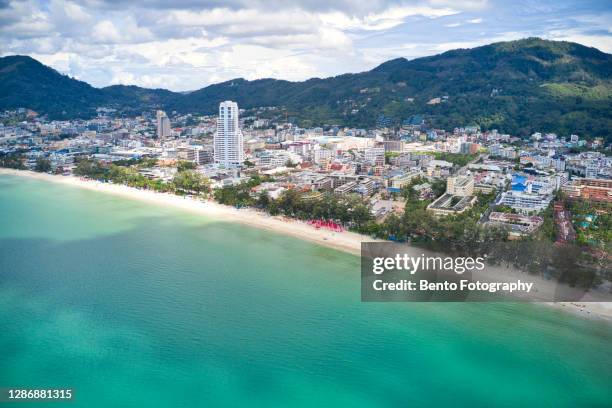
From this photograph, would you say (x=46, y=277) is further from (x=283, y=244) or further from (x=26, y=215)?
(x=26, y=215)

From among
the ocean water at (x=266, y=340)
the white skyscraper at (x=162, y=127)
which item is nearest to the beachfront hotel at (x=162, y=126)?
the white skyscraper at (x=162, y=127)

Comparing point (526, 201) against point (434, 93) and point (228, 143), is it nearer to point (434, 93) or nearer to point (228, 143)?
point (228, 143)

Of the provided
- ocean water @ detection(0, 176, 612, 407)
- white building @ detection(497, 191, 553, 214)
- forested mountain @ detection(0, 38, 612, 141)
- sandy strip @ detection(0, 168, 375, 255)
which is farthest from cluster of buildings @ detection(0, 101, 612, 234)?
ocean water @ detection(0, 176, 612, 407)

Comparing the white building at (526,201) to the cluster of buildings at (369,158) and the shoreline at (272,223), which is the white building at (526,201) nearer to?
the cluster of buildings at (369,158)

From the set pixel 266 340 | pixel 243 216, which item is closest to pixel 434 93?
pixel 243 216

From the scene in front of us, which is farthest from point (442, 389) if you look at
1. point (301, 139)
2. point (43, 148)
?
point (43, 148)
